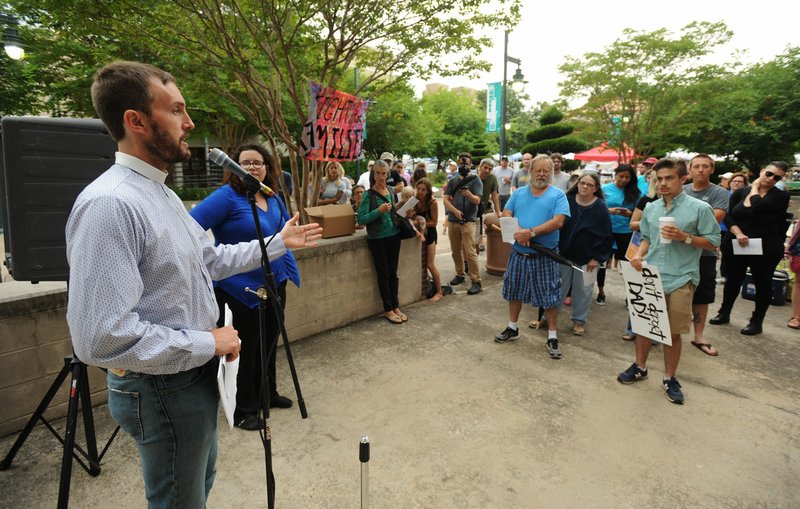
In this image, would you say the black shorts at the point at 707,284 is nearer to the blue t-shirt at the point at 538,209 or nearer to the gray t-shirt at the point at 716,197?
the gray t-shirt at the point at 716,197

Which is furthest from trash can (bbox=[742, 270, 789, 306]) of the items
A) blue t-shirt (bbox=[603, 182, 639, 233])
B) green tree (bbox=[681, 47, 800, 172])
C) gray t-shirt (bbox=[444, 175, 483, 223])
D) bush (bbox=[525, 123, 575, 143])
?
bush (bbox=[525, 123, 575, 143])

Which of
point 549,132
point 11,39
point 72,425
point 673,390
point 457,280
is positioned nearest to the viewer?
point 72,425

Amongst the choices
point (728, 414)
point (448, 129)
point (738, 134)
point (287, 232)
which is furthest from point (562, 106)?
point (287, 232)

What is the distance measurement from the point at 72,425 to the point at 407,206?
12.2 ft

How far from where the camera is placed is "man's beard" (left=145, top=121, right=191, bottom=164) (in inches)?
54.4

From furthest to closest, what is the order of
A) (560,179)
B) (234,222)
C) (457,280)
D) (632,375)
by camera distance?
(560,179), (457,280), (632,375), (234,222)

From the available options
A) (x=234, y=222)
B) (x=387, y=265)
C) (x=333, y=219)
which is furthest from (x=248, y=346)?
(x=387, y=265)

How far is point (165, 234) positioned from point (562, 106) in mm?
22185

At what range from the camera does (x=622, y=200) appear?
5781 millimetres

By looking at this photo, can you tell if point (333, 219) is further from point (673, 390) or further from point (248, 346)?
point (673, 390)

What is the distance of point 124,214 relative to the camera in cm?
124

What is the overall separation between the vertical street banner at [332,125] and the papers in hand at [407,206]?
919 mm

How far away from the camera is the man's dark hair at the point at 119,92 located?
51.3 inches

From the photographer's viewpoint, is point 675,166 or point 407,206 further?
point 407,206
